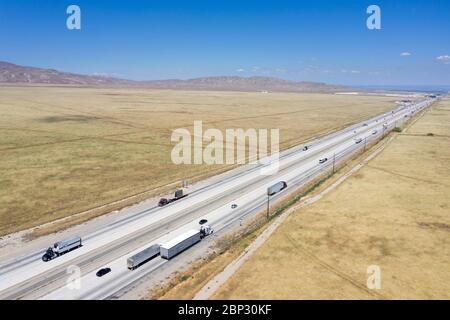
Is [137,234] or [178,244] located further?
[137,234]

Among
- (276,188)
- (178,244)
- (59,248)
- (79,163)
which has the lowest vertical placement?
(59,248)

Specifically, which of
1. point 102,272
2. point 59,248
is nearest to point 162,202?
point 59,248

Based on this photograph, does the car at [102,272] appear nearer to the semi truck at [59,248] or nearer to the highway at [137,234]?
the highway at [137,234]

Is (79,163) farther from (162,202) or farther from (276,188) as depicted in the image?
(276,188)

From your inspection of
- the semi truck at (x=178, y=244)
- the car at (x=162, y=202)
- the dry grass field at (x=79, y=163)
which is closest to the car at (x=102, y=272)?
the semi truck at (x=178, y=244)

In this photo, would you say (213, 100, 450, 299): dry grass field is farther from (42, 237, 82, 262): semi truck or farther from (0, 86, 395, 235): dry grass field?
(0, 86, 395, 235): dry grass field

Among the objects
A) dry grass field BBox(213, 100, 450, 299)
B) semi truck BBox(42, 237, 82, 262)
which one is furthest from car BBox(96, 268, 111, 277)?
dry grass field BBox(213, 100, 450, 299)
